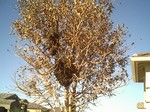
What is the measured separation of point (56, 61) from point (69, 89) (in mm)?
2228

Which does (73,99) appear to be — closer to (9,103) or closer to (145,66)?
(145,66)

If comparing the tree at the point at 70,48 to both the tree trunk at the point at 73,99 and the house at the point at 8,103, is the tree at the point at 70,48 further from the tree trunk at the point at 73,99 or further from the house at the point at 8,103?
the house at the point at 8,103

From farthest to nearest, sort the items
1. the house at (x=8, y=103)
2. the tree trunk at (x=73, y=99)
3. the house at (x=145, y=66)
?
1. the house at (x=8, y=103)
2. the tree trunk at (x=73, y=99)
3. the house at (x=145, y=66)

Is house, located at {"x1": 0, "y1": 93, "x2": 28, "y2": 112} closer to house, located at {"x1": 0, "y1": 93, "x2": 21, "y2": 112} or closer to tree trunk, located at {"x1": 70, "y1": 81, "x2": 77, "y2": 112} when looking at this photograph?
house, located at {"x1": 0, "y1": 93, "x2": 21, "y2": 112}

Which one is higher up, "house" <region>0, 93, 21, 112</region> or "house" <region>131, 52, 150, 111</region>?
"house" <region>131, 52, 150, 111</region>

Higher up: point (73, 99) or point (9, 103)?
point (73, 99)

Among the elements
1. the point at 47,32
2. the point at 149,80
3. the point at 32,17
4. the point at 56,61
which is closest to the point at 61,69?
the point at 56,61

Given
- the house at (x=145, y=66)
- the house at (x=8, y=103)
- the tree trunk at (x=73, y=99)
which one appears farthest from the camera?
the house at (x=8, y=103)

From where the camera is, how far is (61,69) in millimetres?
17938

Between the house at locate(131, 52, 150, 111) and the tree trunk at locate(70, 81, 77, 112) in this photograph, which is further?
the tree trunk at locate(70, 81, 77, 112)

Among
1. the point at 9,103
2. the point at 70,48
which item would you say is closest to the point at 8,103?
the point at 9,103

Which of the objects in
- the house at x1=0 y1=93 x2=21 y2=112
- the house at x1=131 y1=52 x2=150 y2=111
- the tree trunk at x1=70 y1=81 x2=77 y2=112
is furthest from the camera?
the house at x1=0 y1=93 x2=21 y2=112

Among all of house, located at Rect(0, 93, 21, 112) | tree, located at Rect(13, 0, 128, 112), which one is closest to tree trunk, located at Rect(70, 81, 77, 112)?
tree, located at Rect(13, 0, 128, 112)

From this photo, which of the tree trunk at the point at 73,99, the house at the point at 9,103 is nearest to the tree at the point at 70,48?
the tree trunk at the point at 73,99
